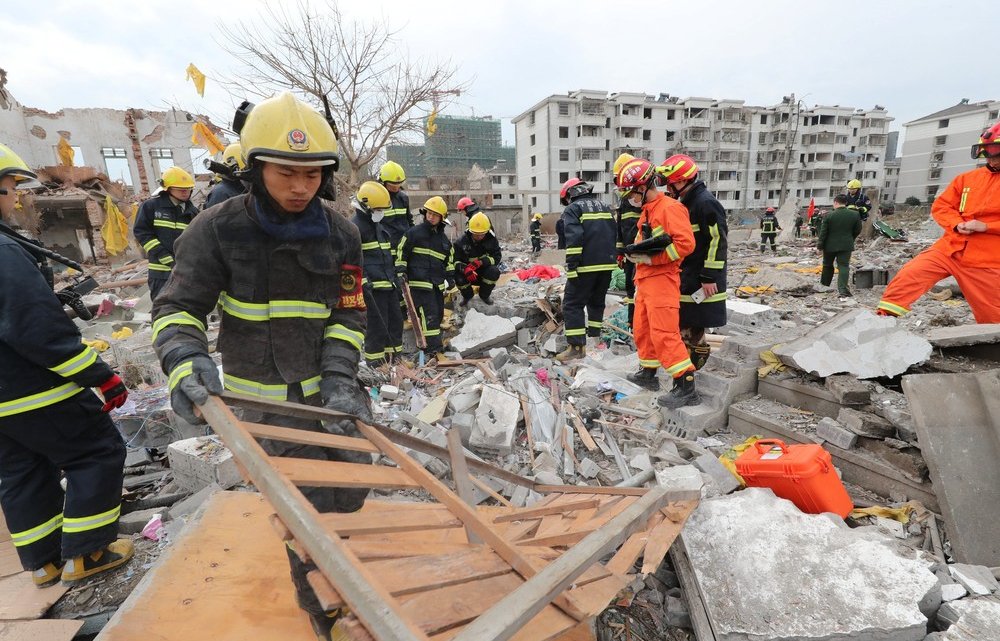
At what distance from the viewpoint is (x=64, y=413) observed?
7.50ft

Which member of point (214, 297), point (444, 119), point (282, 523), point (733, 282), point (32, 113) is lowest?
point (733, 282)

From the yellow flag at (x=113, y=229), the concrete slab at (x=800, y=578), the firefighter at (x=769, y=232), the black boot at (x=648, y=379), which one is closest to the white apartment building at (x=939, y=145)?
the firefighter at (x=769, y=232)

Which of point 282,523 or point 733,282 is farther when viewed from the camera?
point 733,282

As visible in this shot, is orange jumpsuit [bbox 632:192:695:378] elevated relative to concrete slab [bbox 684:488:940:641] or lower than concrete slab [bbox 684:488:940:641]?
elevated

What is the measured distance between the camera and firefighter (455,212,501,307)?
714 cm

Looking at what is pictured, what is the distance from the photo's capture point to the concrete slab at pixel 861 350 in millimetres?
3182

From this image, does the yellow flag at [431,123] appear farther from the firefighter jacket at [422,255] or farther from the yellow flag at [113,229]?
the yellow flag at [113,229]

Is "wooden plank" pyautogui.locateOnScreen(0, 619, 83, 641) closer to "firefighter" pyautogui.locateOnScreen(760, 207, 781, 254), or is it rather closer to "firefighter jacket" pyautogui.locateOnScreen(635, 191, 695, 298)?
"firefighter jacket" pyautogui.locateOnScreen(635, 191, 695, 298)

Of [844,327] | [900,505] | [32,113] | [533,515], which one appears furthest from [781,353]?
[32,113]

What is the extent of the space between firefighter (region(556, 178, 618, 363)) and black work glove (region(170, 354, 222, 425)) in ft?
14.5

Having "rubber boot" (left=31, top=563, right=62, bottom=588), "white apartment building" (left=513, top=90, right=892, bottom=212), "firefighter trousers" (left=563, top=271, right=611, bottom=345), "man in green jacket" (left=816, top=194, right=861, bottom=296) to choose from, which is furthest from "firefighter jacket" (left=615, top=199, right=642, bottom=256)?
"white apartment building" (left=513, top=90, right=892, bottom=212)

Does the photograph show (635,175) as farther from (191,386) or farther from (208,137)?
(208,137)

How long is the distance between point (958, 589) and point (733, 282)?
9639 mm

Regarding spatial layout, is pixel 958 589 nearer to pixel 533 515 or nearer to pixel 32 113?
pixel 533 515
